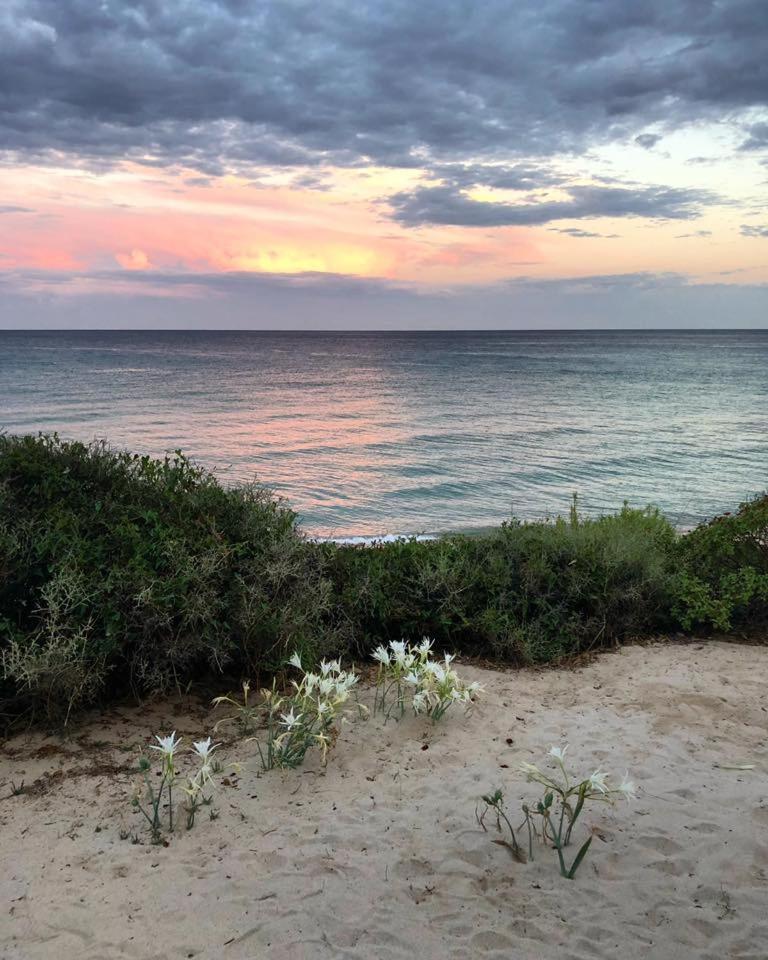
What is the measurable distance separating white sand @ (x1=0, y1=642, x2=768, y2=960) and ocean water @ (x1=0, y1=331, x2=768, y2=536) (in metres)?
9.78

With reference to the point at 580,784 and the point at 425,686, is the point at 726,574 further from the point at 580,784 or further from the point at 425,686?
the point at 580,784

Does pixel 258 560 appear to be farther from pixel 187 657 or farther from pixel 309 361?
pixel 309 361

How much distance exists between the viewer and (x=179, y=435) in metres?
28.7

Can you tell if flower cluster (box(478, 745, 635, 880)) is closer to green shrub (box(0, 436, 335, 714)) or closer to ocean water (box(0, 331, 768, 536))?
green shrub (box(0, 436, 335, 714))

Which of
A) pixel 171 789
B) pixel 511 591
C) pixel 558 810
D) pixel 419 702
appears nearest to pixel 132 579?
pixel 171 789

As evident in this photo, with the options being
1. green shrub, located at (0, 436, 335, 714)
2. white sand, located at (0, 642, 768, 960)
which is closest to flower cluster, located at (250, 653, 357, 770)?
white sand, located at (0, 642, 768, 960)

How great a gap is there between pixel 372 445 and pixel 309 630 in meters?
20.1

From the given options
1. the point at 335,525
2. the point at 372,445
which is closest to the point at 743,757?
the point at 335,525

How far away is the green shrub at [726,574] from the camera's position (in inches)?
265

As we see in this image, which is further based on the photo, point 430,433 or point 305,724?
point 430,433

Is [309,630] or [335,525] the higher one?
[309,630]

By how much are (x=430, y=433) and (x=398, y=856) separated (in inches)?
1000

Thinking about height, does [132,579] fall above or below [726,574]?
above

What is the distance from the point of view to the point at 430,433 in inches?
1128
